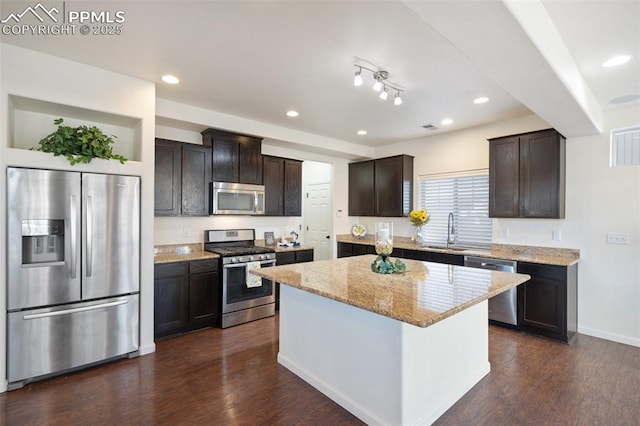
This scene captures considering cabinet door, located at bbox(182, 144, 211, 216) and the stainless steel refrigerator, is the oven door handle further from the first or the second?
the stainless steel refrigerator

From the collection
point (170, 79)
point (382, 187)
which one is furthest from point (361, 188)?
point (170, 79)

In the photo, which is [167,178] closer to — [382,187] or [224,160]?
[224,160]

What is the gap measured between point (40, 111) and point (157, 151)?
108 cm

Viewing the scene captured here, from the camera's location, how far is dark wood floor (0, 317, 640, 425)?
2.18m

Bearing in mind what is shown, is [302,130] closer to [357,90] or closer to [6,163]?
[357,90]

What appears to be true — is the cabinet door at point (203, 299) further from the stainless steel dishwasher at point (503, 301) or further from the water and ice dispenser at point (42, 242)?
the stainless steel dishwasher at point (503, 301)

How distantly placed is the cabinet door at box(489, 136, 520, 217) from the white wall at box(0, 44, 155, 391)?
424 cm

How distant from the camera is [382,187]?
18.7 feet

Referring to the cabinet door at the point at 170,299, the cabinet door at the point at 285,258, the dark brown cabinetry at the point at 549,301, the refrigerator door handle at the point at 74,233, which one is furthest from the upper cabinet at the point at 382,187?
the refrigerator door handle at the point at 74,233

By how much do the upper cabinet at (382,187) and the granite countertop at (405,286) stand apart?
251 centimetres

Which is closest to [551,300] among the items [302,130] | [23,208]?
[302,130]

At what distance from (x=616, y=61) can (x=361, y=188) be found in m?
3.94

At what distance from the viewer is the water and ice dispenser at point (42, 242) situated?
101 inches

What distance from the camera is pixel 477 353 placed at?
2.67 meters
